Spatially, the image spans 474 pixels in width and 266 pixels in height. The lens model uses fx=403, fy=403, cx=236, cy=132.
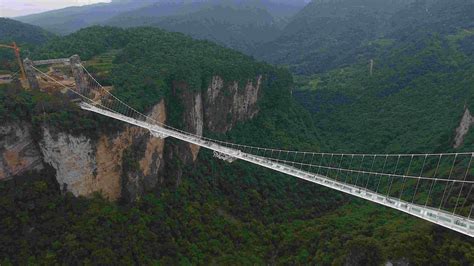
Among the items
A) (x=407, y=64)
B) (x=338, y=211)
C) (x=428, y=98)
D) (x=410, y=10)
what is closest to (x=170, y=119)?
(x=338, y=211)

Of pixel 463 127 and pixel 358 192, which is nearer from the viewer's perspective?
pixel 358 192

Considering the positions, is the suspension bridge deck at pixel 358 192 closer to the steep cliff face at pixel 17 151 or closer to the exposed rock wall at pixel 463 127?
the steep cliff face at pixel 17 151

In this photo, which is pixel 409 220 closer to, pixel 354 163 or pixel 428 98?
pixel 354 163

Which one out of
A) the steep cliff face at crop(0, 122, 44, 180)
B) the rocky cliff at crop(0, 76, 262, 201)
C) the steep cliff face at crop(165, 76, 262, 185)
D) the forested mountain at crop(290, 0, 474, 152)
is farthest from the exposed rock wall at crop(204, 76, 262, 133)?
the steep cliff face at crop(0, 122, 44, 180)

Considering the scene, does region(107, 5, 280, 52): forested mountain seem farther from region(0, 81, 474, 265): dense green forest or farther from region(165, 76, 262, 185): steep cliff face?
region(0, 81, 474, 265): dense green forest

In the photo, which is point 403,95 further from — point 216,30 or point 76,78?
point 216,30

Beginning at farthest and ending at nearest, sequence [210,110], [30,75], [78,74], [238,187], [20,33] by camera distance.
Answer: [20,33] → [210,110] → [238,187] → [78,74] → [30,75]

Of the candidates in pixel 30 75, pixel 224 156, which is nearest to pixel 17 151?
pixel 30 75
